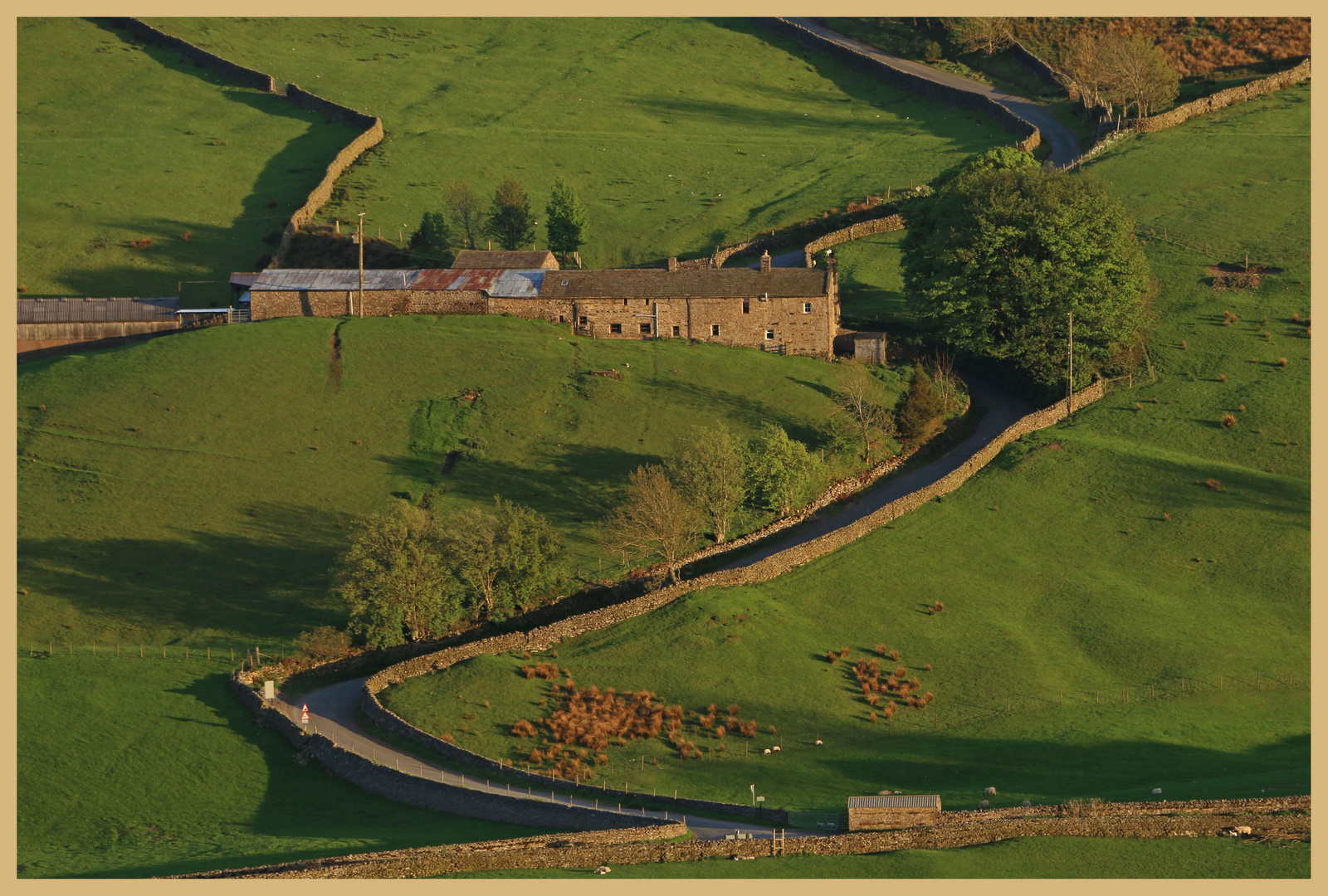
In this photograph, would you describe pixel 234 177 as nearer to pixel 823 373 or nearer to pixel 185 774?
pixel 823 373

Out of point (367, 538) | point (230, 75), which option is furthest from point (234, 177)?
point (367, 538)

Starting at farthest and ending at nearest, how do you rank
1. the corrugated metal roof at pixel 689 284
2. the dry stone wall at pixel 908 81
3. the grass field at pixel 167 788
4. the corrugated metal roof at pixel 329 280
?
the dry stone wall at pixel 908 81, the corrugated metal roof at pixel 329 280, the corrugated metal roof at pixel 689 284, the grass field at pixel 167 788

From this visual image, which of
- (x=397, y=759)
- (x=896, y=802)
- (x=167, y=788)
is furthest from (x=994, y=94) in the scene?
(x=167, y=788)

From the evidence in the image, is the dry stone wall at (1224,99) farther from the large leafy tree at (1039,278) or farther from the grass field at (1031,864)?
the grass field at (1031,864)

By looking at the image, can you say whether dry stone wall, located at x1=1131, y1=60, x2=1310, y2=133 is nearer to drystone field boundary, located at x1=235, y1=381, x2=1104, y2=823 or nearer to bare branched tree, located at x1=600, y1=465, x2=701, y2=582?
drystone field boundary, located at x1=235, y1=381, x2=1104, y2=823

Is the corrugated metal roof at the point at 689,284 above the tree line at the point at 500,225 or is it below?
below

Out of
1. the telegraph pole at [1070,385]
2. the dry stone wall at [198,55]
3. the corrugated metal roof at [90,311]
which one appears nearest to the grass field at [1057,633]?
the telegraph pole at [1070,385]

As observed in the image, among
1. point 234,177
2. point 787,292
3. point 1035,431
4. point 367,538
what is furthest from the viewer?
point 234,177
